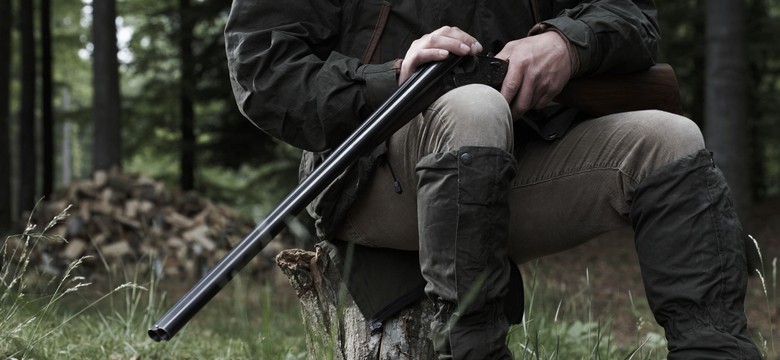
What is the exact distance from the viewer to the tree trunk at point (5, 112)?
13055 millimetres

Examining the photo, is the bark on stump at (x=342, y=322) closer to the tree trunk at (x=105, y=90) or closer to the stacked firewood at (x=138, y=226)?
the stacked firewood at (x=138, y=226)

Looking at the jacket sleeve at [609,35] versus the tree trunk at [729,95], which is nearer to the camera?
the jacket sleeve at [609,35]

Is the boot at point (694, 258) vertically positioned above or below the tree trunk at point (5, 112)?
above

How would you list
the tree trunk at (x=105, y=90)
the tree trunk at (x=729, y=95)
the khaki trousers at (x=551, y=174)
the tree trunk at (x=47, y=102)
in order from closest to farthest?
1. the khaki trousers at (x=551, y=174)
2. the tree trunk at (x=729, y=95)
3. the tree trunk at (x=105, y=90)
4. the tree trunk at (x=47, y=102)

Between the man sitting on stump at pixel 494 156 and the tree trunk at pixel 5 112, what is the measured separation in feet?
39.1

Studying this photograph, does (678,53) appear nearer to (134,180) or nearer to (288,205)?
(134,180)

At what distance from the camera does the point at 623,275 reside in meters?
9.66

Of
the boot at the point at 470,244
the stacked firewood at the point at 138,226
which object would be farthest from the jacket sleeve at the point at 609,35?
the stacked firewood at the point at 138,226

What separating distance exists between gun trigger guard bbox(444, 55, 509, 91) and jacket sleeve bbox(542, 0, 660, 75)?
0.68 feet

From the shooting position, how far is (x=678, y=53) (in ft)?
38.6

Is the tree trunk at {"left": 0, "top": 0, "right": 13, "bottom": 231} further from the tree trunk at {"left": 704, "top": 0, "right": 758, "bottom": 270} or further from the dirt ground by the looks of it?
the tree trunk at {"left": 704, "top": 0, "right": 758, "bottom": 270}

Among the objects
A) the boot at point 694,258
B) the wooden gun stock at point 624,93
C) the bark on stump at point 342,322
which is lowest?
the bark on stump at point 342,322

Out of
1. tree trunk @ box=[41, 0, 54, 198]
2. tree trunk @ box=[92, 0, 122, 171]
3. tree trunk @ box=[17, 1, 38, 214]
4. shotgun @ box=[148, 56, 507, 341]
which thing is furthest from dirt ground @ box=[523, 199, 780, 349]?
tree trunk @ box=[17, 1, 38, 214]

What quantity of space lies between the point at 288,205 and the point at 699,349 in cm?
103
